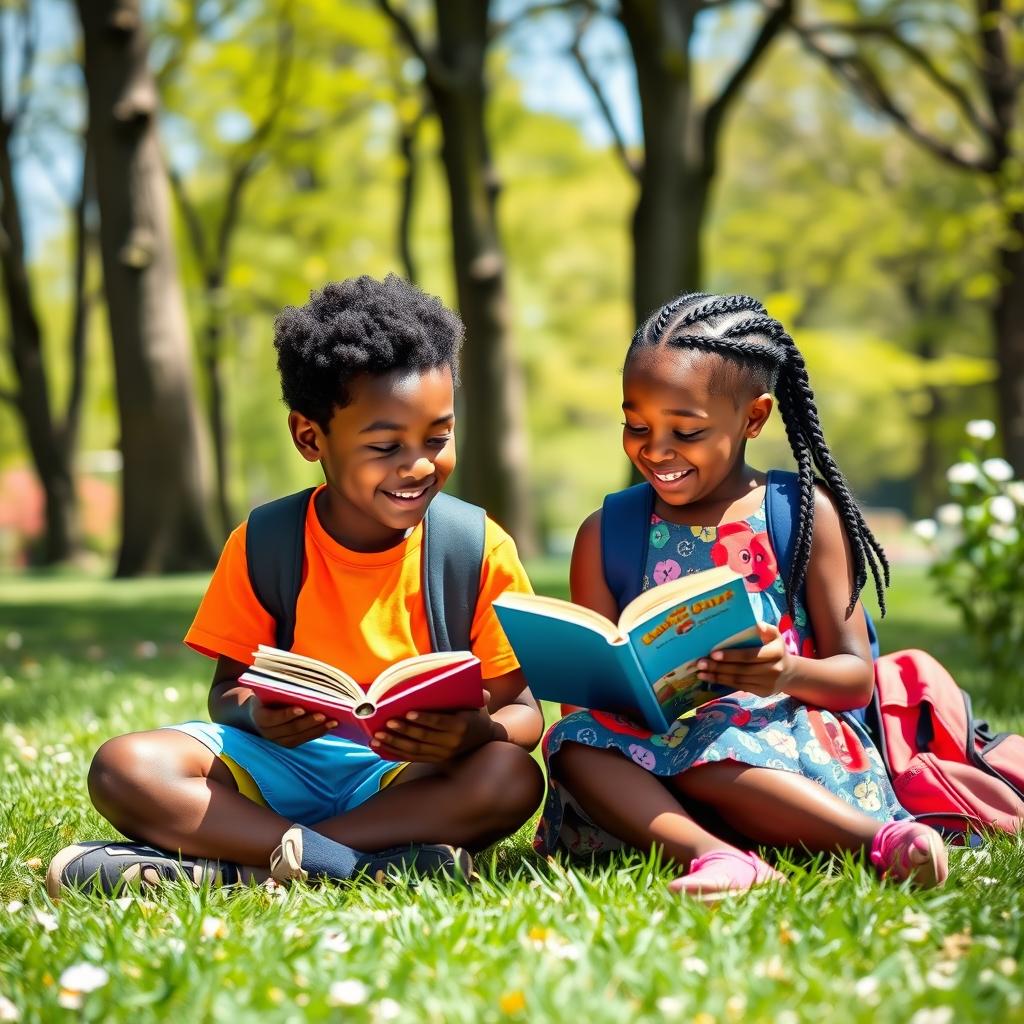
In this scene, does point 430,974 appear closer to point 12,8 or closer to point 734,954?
point 734,954

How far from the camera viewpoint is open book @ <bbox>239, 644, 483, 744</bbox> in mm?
2484

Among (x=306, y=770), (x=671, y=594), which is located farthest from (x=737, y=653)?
(x=306, y=770)

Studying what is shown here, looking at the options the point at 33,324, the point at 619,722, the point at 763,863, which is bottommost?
the point at 763,863

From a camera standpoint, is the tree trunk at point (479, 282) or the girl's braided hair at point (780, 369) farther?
the tree trunk at point (479, 282)

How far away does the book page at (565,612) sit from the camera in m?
2.46

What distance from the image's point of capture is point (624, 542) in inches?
119

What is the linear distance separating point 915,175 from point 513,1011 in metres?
23.9

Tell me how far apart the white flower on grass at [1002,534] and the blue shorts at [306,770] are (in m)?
2.98

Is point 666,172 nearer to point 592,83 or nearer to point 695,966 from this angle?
point 592,83

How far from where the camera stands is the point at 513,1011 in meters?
1.83

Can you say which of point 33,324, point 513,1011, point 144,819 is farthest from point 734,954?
point 33,324

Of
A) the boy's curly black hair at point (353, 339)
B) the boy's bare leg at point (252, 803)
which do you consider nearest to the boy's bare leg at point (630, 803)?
the boy's bare leg at point (252, 803)

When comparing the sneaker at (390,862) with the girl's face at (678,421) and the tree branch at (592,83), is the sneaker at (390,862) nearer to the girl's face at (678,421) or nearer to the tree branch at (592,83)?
the girl's face at (678,421)

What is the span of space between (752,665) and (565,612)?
0.40m
